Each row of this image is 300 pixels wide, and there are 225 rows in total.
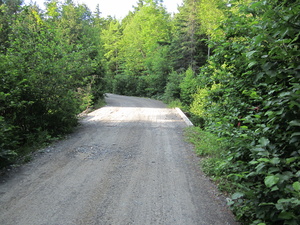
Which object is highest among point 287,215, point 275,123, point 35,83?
point 35,83

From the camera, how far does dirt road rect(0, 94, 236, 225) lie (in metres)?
3.20

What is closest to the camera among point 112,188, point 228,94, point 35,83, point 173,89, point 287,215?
point 287,215

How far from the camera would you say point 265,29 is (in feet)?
7.50

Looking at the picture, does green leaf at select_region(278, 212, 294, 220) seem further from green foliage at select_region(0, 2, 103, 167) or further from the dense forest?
green foliage at select_region(0, 2, 103, 167)

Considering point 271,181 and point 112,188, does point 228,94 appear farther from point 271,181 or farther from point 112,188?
point 112,188

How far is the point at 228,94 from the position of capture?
4.22 metres

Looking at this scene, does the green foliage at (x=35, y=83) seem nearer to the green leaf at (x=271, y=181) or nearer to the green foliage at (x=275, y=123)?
the green foliage at (x=275, y=123)

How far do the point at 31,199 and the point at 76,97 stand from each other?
17.7 feet

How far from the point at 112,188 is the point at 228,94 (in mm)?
2851

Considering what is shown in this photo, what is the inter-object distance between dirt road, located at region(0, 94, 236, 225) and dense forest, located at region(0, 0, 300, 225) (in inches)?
18.2

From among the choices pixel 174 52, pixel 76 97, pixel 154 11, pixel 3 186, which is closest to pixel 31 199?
pixel 3 186

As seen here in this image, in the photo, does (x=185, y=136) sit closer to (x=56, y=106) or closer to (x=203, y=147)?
(x=203, y=147)

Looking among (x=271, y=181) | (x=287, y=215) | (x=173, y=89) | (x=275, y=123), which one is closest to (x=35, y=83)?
(x=275, y=123)

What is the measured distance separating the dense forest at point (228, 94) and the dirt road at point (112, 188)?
46 cm
